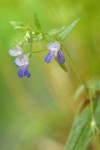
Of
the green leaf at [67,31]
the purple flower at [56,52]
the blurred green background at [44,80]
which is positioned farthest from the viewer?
the blurred green background at [44,80]

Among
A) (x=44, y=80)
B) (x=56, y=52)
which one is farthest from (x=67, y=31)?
(x=44, y=80)

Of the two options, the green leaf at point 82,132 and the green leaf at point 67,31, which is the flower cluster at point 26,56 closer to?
the green leaf at point 67,31

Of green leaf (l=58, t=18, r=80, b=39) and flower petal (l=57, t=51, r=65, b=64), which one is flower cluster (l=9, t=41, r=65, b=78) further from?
green leaf (l=58, t=18, r=80, b=39)

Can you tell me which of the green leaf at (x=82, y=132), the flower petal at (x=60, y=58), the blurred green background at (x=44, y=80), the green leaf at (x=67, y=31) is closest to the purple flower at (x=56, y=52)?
the flower petal at (x=60, y=58)

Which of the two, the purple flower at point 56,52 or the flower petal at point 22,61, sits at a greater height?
the purple flower at point 56,52

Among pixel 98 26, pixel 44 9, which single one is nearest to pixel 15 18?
pixel 44 9

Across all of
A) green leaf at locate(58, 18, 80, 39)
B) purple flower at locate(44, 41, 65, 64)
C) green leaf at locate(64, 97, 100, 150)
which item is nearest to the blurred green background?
green leaf at locate(64, 97, 100, 150)

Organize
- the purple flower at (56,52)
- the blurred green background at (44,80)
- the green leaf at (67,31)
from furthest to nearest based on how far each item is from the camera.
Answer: the blurred green background at (44,80)
the green leaf at (67,31)
the purple flower at (56,52)
